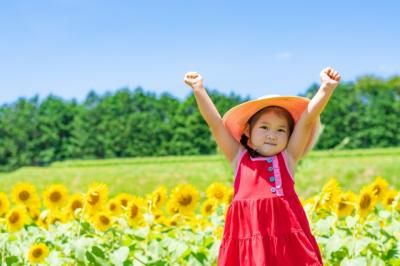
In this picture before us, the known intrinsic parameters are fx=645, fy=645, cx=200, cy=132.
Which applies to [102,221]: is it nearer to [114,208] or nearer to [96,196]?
[96,196]

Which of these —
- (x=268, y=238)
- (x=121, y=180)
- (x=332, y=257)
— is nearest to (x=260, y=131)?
(x=268, y=238)

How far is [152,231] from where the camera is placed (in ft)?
11.5

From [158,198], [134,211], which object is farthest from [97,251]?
[158,198]

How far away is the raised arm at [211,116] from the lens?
242 centimetres

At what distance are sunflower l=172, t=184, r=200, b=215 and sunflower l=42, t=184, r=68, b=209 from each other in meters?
0.62

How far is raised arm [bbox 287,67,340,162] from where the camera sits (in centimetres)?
231

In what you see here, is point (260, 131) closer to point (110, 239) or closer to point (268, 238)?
point (268, 238)

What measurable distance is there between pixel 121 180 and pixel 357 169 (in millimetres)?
5614

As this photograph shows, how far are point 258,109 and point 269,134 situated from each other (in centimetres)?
13

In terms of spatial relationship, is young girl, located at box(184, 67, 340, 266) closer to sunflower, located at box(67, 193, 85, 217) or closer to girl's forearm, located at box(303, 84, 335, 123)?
girl's forearm, located at box(303, 84, 335, 123)

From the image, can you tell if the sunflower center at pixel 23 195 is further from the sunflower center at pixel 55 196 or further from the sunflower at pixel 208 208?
the sunflower at pixel 208 208

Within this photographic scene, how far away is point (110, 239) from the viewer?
10.5 ft

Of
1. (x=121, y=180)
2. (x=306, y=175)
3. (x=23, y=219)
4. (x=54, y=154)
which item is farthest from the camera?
(x=54, y=154)

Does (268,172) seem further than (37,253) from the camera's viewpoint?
No
